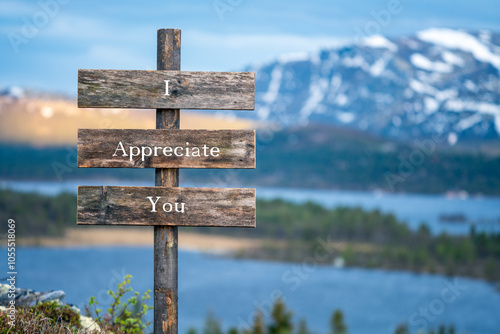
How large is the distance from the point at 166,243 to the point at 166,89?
5.89ft

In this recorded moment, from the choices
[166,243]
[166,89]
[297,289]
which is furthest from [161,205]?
[297,289]

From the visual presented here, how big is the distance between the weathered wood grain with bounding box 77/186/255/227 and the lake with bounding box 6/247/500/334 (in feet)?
256

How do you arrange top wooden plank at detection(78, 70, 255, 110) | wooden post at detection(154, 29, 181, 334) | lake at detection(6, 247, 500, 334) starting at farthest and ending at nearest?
lake at detection(6, 247, 500, 334) < top wooden plank at detection(78, 70, 255, 110) < wooden post at detection(154, 29, 181, 334)

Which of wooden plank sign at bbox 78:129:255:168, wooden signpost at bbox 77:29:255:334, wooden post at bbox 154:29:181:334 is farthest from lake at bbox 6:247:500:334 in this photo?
wooden plank sign at bbox 78:129:255:168

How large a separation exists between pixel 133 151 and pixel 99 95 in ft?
2.67

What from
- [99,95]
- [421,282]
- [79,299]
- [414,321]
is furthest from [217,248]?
[99,95]

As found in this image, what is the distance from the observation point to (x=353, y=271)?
132375mm

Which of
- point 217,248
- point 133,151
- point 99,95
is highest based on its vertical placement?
point 99,95

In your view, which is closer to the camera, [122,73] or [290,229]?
[122,73]

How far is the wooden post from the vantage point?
7.65 meters

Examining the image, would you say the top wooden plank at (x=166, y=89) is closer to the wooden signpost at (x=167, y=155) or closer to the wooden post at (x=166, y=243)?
the wooden signpost at (x=167, y=155)

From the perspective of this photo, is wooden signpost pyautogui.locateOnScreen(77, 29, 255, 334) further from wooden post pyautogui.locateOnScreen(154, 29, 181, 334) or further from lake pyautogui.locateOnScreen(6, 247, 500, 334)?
lake pyautogui.locateOnScreen(6, 247, 500, 334)

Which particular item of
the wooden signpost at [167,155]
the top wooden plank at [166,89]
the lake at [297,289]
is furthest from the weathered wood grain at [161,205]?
the lake at [297,289]

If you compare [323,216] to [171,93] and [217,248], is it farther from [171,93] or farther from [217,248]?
[171,93]
